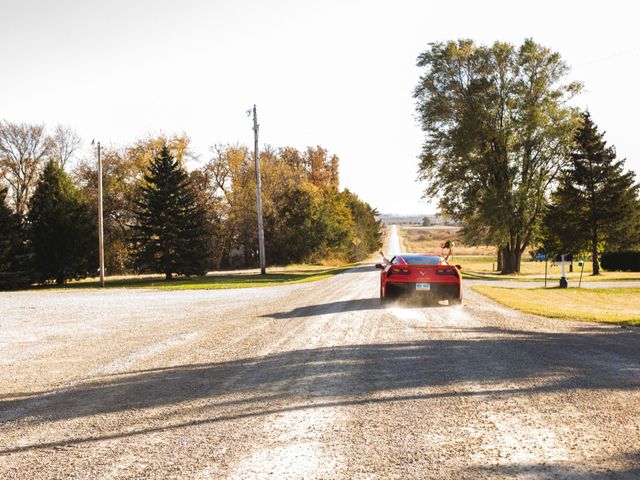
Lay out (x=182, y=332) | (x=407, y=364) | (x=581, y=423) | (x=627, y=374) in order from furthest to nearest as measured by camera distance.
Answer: (x=182, y=332)
(x=407, y=364)
(x=627, y=374)
(x=581, y=423)

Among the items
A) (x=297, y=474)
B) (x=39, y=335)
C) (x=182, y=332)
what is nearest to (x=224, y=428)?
(x=297, y=474)

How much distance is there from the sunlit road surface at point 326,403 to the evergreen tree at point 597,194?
36973 millimetres

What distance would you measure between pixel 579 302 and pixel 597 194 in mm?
28035

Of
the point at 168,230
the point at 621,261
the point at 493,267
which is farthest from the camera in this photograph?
the point at 493,267

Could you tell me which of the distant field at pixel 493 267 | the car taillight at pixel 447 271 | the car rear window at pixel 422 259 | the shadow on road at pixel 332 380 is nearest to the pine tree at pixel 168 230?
the distant field at pixel 493 267

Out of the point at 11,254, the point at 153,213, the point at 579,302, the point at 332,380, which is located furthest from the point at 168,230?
the point at 332,380

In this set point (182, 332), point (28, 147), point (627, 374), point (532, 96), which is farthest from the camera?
point (28, 147)

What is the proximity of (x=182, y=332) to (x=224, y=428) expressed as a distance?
20.2ft

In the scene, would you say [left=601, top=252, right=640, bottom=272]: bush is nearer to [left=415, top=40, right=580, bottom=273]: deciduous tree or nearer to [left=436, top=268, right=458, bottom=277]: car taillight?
[left=415, top=40, right=580, bottom=273]: deciduous tree

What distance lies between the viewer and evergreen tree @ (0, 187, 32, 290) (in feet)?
96.8

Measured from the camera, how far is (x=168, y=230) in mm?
33156

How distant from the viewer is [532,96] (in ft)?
126

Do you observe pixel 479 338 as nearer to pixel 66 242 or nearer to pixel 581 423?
pixel 581 423

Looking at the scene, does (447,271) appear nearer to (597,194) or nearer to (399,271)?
(399,271)
